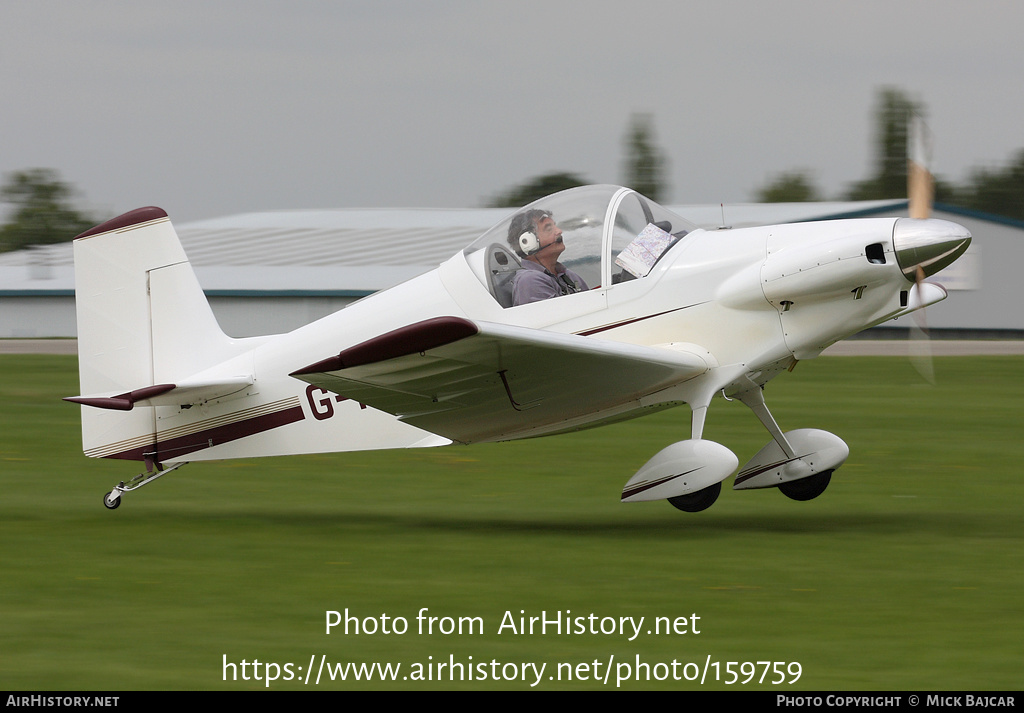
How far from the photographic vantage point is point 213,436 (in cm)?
895

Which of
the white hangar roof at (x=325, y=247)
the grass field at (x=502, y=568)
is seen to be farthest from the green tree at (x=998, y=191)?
the grass field at (x=502, y=568)

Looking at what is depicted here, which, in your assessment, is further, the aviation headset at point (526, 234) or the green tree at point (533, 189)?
the green tree at point (533, 189)

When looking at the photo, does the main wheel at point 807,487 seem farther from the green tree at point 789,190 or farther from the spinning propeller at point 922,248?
the green tree at point 789,190

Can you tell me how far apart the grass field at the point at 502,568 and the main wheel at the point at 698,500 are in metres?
0.17

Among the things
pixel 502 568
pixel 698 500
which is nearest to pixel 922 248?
pixel 698 500

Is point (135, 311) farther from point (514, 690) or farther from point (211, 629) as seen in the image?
point (514, 690)

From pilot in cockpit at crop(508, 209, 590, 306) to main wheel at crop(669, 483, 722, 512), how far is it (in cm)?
158

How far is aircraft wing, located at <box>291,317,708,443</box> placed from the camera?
6.76 metres

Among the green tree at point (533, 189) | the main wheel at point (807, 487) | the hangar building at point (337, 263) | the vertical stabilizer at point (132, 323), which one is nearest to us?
the main wheel at point (807, 487)

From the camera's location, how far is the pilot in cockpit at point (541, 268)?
325 inches

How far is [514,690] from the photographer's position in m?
4.90

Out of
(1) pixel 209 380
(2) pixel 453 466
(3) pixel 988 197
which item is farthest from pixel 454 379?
(3) pixel 988 197

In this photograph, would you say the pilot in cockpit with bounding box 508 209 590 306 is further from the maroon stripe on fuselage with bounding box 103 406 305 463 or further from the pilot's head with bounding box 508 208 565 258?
the maroon stripe on fuselage with bounding box 103 406 305 463

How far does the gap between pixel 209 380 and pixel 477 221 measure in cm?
4197
